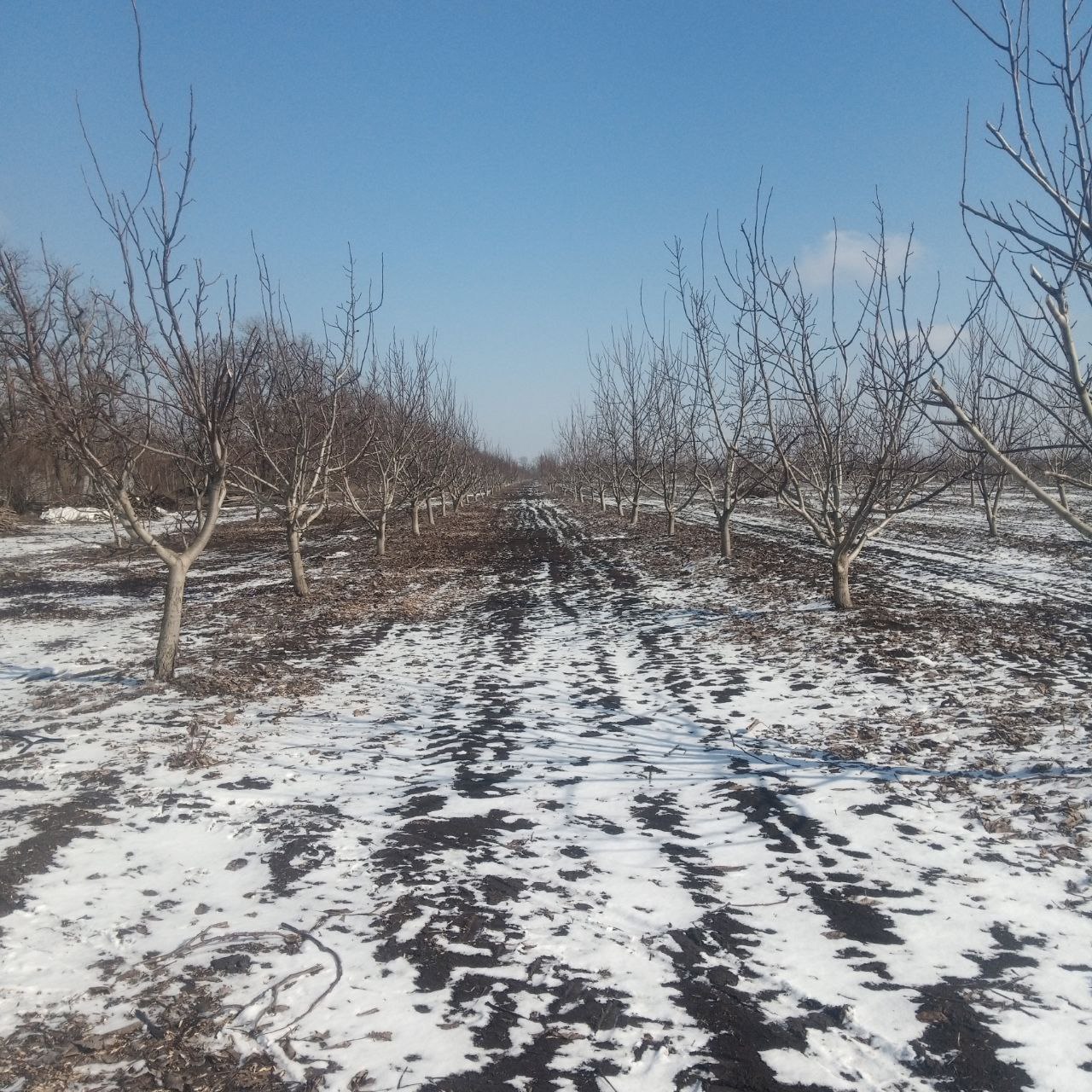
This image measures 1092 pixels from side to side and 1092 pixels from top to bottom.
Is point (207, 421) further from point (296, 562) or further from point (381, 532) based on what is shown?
point (381, 532)

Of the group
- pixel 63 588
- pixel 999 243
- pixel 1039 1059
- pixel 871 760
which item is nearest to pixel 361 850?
pixel 1039 1059

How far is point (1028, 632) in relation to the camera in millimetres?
7504

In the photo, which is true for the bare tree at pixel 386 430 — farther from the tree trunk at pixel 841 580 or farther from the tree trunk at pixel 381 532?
the tree trunk at pixel 841 580

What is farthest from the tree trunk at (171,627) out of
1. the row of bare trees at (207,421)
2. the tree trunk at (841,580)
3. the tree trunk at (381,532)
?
the tree trunk at (381,532)

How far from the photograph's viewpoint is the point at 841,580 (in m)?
8.82

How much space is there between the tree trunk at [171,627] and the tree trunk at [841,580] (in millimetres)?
7363

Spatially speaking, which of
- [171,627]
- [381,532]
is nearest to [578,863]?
[171,627]

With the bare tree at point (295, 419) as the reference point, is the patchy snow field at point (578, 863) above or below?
below

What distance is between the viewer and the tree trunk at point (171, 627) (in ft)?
21.1

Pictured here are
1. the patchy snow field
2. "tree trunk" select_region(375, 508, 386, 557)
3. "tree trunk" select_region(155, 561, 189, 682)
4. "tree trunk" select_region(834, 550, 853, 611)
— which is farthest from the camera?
"tree trunk" select_region(375, 508, 386, 557)

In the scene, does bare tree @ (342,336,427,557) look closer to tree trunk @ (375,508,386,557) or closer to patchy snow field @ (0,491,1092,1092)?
tree trunk @ (375,508,386,557)

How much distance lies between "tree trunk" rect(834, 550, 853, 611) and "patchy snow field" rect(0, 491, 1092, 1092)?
1190 millimetres

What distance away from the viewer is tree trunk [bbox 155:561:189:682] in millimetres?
6422

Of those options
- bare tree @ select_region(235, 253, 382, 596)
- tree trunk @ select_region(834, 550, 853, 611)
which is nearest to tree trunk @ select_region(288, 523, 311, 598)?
bare tree @ select_region(235, 253, 382, 596)
